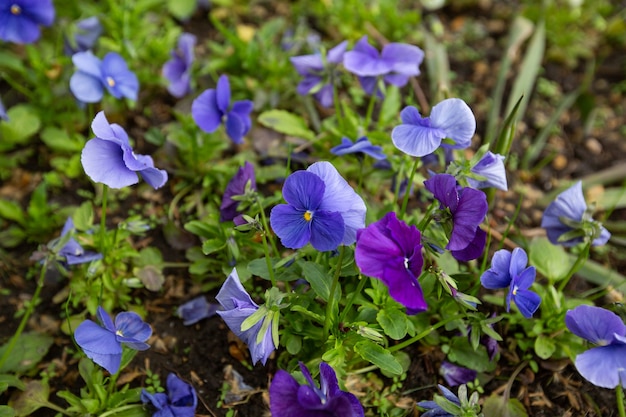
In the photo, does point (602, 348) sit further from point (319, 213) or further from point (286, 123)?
point (286, 123)

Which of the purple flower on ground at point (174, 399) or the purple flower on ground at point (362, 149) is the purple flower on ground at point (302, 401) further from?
the purple flower on ground at point (362, 149)

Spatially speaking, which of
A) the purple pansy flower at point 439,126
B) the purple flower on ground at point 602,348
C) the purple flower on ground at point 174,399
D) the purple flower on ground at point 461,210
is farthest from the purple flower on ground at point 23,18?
the purple flower on ground at point 602,348

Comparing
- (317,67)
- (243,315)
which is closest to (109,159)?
(243,315)

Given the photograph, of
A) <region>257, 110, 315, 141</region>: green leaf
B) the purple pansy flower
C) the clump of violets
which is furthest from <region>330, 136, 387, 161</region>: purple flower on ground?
the clump of violets

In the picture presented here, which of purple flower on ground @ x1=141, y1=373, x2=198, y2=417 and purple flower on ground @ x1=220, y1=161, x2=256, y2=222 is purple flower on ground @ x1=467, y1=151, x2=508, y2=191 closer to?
purple flower on ground @ x1=220, y1=161, x2=256, y2=222

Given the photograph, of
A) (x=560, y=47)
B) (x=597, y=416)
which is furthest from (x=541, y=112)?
(x=597, y=416)

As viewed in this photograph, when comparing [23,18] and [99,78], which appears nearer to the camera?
[99,78]
